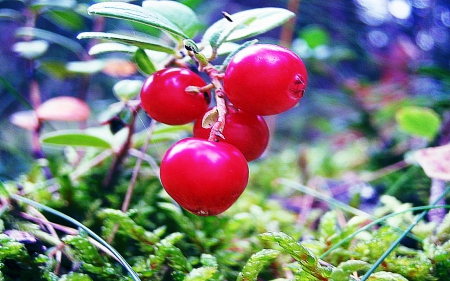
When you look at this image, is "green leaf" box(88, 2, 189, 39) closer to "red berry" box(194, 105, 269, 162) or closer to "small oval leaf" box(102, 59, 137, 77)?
"red berry" box(194, 105, 269, 162)

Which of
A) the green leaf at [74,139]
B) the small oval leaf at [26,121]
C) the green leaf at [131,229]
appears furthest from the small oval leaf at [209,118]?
the small oval leaf at [26,121]

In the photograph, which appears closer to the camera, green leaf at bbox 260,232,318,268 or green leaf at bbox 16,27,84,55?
green leaf at bbox 260,232,318,268

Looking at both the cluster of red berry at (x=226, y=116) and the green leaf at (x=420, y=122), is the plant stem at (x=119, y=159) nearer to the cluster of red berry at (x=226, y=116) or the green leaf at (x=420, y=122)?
the cluster of red berry at (x=226, y=116)

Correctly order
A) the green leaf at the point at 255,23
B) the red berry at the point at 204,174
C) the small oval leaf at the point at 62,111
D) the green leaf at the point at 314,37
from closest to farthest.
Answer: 1. the red berry at the point at 204,174
2. the green leaf at the point at 255,23
3. the small oval leaf at the point at 62,111
4. the green leaf at the point at 314,37

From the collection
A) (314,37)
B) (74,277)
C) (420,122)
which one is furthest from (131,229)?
(314,37)

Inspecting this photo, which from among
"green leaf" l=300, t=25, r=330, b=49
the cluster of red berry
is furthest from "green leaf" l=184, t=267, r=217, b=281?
"green leaf" l=300, t=25, r=330, b=49

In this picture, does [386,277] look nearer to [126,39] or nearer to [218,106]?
[218,106]
